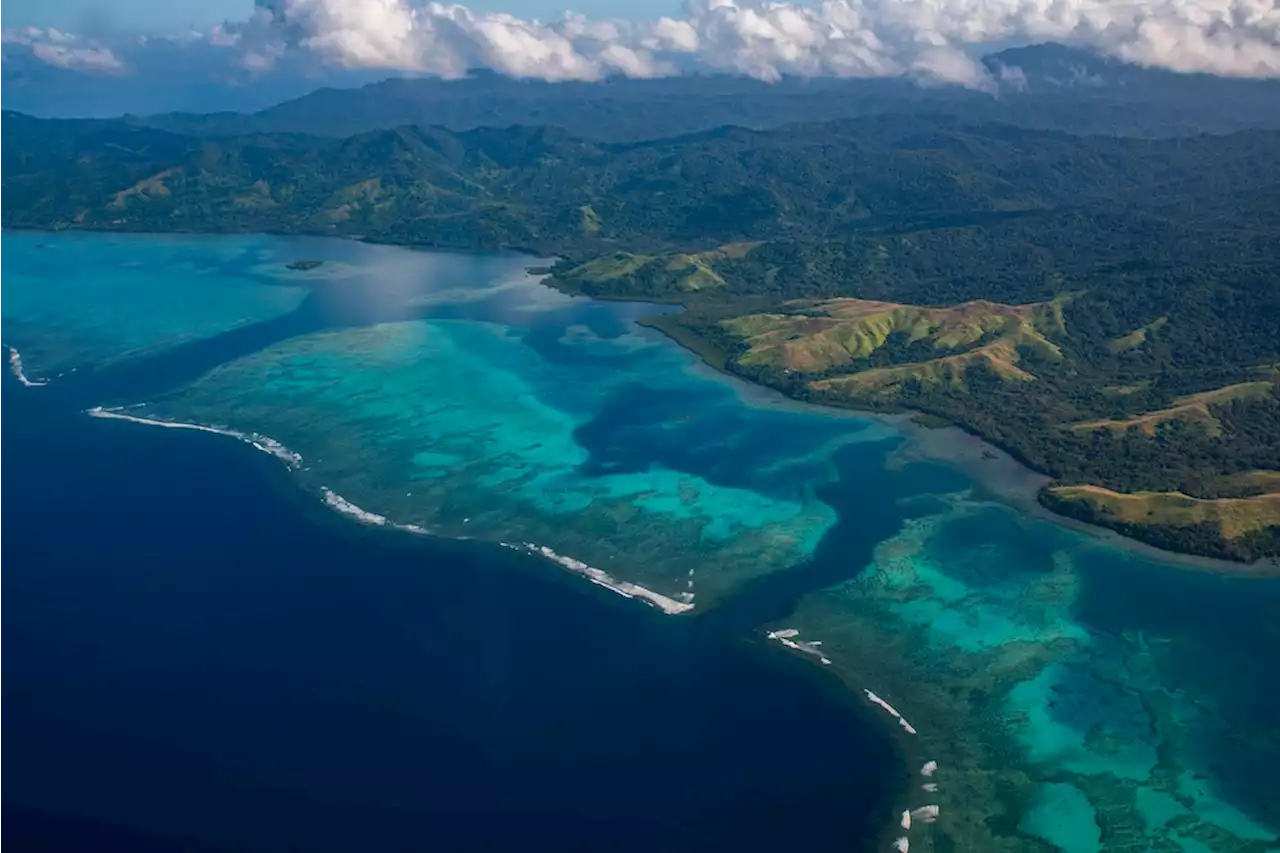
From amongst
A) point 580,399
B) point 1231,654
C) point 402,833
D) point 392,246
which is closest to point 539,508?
point 580,399

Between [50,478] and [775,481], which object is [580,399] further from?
[50,478]

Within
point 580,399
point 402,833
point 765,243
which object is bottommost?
point 402,833

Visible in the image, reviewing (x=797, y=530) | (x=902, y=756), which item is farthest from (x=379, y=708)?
(x=797, y=530)

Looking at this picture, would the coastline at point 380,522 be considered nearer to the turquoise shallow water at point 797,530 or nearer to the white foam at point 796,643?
the turquoise shallow water at point 797,530

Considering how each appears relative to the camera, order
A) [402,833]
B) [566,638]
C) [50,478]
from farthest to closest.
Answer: [50,478] → [566,638] → [402,833]

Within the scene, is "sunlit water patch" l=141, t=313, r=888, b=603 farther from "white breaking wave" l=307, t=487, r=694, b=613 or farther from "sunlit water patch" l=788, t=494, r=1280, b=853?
"sunlit water patch" l=788, t=494, r=1280, b=853

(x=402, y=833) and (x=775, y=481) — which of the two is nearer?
(x=402, y=833)

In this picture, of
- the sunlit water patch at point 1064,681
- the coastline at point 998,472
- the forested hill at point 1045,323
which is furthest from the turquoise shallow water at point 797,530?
the forested hill at point 1045,323
